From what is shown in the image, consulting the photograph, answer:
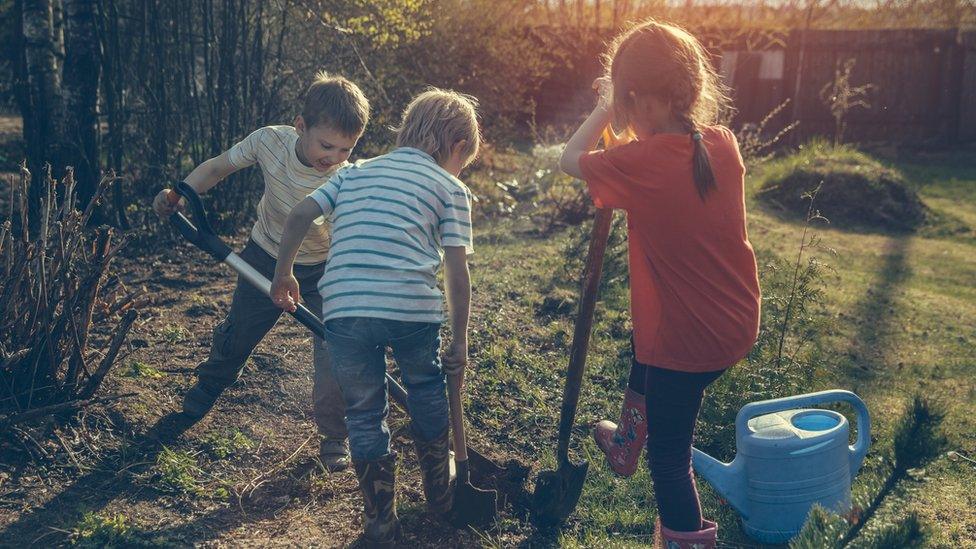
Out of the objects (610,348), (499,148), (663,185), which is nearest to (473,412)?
(610,348)

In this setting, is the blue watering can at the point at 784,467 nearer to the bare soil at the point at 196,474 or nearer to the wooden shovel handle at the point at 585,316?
the wooden shovel handle at the point at 585,316

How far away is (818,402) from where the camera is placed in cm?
311

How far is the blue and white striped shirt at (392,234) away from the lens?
2674mm

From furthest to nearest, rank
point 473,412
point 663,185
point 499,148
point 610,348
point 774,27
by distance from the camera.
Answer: point 774,27, point 499,148, point 610,348, point 473,412, point 663,185

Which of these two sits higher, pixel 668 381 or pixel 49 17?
pixel 49 17

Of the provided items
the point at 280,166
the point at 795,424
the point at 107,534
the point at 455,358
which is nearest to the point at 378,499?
the point at 455,358

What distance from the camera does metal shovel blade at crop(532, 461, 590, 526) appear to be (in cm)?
320

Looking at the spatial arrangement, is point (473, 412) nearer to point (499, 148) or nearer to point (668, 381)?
point (668, 381)

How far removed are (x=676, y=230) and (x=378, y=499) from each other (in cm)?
119

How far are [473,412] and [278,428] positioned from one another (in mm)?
838

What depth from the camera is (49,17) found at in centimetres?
558

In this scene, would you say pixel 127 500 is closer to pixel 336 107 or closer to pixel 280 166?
pixel 280 166

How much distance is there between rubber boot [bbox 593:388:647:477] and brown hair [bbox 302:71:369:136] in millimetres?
1296

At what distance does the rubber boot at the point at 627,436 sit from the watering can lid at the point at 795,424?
0.36 meters
